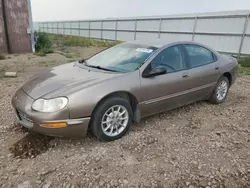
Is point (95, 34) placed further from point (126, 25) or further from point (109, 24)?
point (126, 25)

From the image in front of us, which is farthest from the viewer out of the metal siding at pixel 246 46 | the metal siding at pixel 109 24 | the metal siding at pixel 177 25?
the metal siding at pixel 109 24

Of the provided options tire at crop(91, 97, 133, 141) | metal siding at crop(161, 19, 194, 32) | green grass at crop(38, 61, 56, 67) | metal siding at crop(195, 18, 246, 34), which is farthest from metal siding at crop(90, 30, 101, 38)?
tire at crop(91, 97, 133, 141)

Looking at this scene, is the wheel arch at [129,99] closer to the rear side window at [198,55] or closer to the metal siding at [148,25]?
the rear side window at [198,55]

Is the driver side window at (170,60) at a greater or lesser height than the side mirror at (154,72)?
greater

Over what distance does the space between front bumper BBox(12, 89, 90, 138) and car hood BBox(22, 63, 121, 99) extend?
17 centimetres

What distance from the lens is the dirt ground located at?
7.61ft

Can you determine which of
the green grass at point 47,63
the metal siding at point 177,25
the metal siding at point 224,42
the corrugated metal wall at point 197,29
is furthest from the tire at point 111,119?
the metal siding at point 177,25

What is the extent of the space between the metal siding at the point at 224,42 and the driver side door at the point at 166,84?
784cm

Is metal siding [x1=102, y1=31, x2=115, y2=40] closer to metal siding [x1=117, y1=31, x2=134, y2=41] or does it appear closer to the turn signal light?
metal siding [x1=117, y1=31, x2=134, y2=41]

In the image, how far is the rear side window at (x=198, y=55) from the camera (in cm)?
382

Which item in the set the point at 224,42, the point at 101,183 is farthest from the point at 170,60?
the point at 224,42

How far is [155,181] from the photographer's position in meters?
2.32

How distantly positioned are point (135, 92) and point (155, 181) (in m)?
1.22

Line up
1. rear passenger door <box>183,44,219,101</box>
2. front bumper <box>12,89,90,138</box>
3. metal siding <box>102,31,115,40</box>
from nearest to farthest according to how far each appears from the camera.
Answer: front bumper <box>12,89,90,138</box>
rear passenger door <box>183,44,219,101</box>
metal siding <box>102,31,115,40</box>
